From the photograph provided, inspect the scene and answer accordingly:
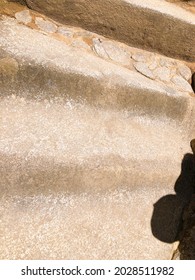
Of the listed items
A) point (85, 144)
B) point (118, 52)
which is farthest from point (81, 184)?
point (118, 52)

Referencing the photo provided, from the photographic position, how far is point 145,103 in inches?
99.0

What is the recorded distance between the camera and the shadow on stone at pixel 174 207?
7.23 ft

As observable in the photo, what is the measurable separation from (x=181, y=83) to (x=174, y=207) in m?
1.29

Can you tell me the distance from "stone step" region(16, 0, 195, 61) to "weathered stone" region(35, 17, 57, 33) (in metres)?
0.08

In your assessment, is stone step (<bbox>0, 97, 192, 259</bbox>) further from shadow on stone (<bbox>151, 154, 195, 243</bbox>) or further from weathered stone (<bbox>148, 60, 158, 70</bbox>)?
weathered stone (<bbox>148, 60, 158, 70</bbox>)

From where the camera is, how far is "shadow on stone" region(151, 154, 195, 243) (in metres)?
2.20

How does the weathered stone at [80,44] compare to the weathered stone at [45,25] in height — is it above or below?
below

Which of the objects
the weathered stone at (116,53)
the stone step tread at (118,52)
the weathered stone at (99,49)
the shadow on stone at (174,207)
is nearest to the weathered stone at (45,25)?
the stone step tread at (118,52)

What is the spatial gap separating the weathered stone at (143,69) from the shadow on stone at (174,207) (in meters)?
0.86

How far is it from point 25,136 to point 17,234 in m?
0.63

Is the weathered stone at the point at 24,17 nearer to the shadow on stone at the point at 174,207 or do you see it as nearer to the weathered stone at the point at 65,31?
the weathered stone at the point at 65,31

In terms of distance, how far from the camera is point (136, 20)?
2713mm

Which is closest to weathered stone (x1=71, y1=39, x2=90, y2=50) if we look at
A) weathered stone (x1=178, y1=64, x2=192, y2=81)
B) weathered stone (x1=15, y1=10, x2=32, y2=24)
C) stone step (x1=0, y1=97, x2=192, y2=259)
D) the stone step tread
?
the stone step tread

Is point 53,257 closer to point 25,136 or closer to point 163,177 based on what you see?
point 25,136
